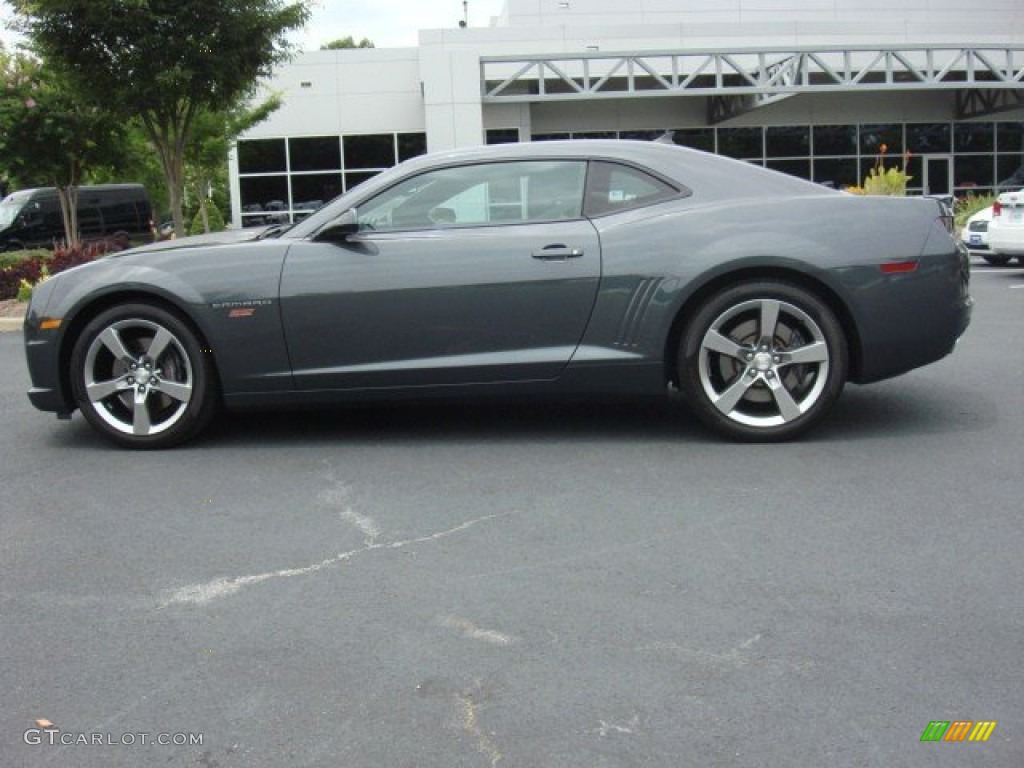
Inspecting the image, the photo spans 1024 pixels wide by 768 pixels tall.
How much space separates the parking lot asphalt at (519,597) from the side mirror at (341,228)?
1.06 metres

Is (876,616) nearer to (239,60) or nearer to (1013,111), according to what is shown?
(239,60)

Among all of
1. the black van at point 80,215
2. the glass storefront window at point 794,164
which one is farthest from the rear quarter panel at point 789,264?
the glass storefront window at point 794,164

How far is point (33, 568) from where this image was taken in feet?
14.3

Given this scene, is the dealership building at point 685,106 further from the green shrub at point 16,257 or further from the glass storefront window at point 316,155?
the green shrub at point 16,257

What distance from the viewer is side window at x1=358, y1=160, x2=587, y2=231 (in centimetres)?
592

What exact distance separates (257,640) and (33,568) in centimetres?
123

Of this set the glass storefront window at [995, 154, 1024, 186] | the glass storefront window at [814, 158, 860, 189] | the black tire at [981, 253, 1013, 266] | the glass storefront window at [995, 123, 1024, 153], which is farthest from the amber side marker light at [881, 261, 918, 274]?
the glass storefront window at [995, 123, 1024, 153]

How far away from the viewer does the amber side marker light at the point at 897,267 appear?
18.7 feet

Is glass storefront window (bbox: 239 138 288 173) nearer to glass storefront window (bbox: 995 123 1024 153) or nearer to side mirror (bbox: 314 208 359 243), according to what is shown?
glass storefront window (bbox: 995 123 1024 153)

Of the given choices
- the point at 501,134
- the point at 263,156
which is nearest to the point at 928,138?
the point at 501,134

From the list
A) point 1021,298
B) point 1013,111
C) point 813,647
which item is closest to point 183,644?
point 813,647

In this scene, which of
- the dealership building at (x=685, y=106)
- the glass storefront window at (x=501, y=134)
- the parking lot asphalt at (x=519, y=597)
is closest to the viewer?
the parking lot asphalt at (x=519, y=597)

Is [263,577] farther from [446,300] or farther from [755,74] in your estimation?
[755,74]

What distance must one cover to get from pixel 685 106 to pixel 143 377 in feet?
96.0
